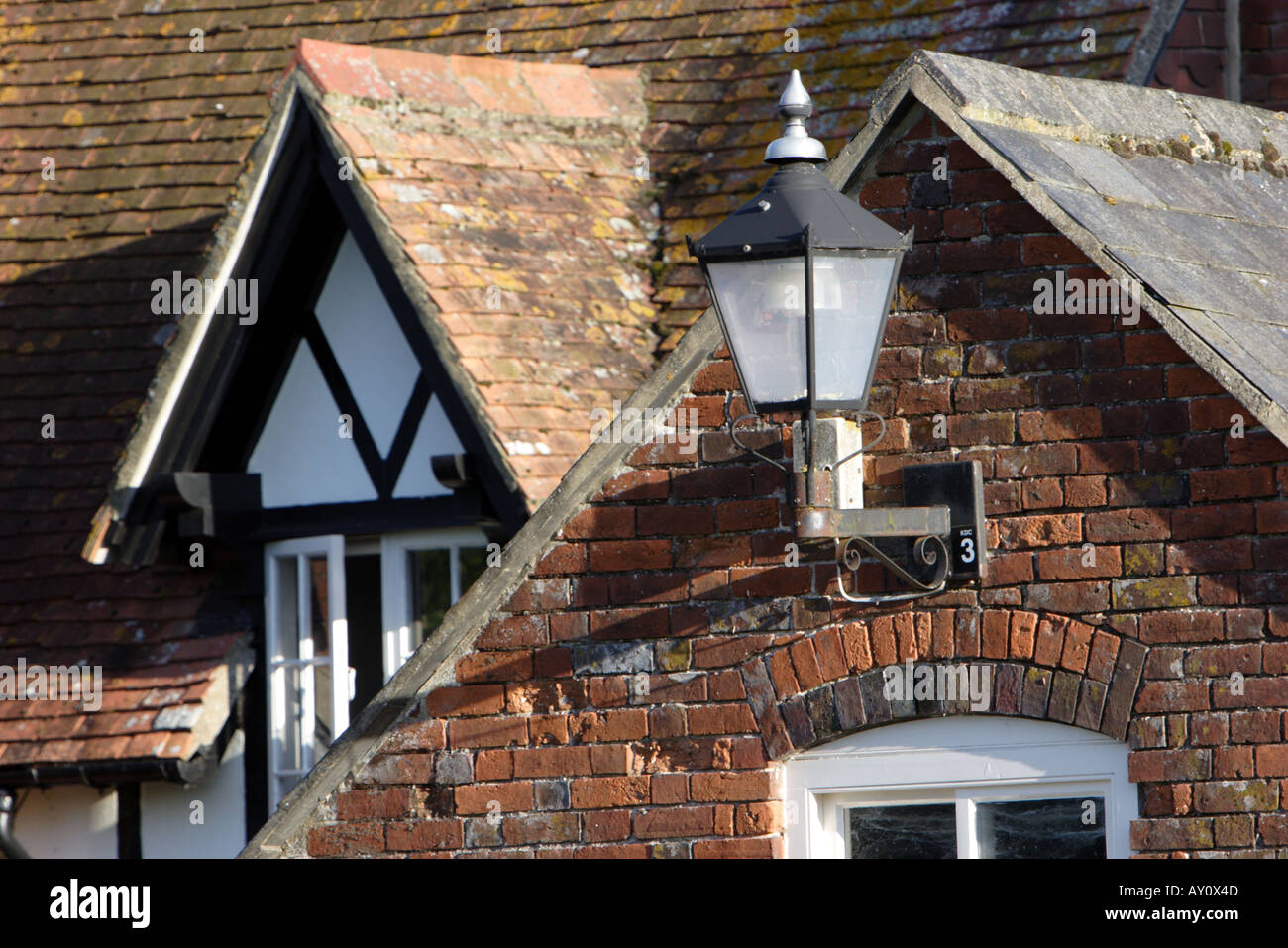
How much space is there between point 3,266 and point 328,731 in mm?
3546

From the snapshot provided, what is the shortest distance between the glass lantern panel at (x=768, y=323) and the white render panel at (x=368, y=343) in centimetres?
372

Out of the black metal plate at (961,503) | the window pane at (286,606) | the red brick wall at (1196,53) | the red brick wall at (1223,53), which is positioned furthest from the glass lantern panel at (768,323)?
the red brick wall at (1223,53)

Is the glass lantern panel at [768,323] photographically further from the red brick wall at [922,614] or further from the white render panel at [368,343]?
the white render panel at [368,343]

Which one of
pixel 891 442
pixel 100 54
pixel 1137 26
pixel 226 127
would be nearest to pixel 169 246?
pixel 226 127

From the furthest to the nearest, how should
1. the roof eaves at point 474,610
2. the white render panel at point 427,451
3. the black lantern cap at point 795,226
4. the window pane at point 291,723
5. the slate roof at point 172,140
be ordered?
the slate roof at point 172,140 < the window pane at point 291,723 < the white render panel at point 427,451 < the roof eaves at point 474,610 < the black lantern cap at point 795,226

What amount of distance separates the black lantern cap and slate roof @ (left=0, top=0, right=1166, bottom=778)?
3.52m

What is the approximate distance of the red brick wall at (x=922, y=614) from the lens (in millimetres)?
4980

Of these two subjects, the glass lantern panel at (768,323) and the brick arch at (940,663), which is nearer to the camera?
the glass lantern panel at (768,323)

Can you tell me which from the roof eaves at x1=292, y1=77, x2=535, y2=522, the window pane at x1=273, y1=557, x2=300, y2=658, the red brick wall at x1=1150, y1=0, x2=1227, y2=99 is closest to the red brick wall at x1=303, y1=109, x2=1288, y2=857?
the roof eaves at x1=292, y1=77, x2=535, y2=522

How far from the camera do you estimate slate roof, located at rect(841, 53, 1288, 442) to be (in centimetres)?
516

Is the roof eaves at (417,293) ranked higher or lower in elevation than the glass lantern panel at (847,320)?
higher

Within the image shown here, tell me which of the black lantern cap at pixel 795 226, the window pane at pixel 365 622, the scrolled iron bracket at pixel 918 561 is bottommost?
the scrolled iron bracket at pixel 918 561

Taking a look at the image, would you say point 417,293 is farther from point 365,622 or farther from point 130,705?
point 130,705

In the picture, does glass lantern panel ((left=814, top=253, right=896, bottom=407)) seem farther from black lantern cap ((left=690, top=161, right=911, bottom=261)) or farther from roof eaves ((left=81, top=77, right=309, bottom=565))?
roof eaves ((left=81, top=77, right=309, bottom=565))
